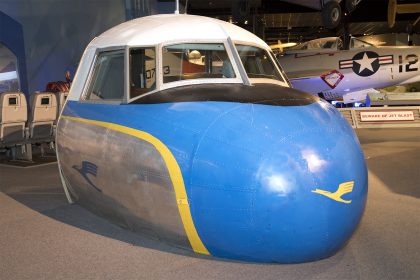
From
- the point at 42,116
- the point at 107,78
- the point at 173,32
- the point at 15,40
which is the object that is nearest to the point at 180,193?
the point at 173,32

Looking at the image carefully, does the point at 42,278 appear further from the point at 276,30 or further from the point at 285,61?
the point at 276,30

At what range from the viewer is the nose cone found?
2.90 metres

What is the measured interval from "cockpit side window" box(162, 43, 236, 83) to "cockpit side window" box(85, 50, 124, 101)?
49 centimetres

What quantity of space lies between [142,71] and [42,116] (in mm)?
5736

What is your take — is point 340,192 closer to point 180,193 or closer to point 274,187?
point 274,187

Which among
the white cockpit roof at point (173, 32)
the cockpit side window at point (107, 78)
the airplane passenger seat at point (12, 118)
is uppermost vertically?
the white cockpit roof at point (173, 32)

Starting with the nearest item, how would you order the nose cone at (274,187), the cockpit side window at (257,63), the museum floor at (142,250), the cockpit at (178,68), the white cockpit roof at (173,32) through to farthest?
the nose cone at (274,187) < the museum floor at (142,250) < the cockpit at (178,68) < the white cockpit roof at (173,32) < the cockpit side window at (257,63)

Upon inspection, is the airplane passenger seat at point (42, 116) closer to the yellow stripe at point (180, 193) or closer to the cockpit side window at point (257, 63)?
the cockpit side window at point (257, 63)

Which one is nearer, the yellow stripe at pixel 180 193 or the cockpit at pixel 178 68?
the yellow stripe at pixel 180 193

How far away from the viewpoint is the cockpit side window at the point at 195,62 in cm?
393

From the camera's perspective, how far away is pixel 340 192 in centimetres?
300

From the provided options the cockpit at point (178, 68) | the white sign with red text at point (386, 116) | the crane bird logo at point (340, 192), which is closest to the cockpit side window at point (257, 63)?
the cockpit at point (178, 68)

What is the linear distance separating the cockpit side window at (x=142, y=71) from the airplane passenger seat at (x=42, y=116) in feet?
18.1

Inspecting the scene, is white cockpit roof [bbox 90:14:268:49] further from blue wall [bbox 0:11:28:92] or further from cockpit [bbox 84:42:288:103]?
blue wall [bbox 0:11:28:92]
